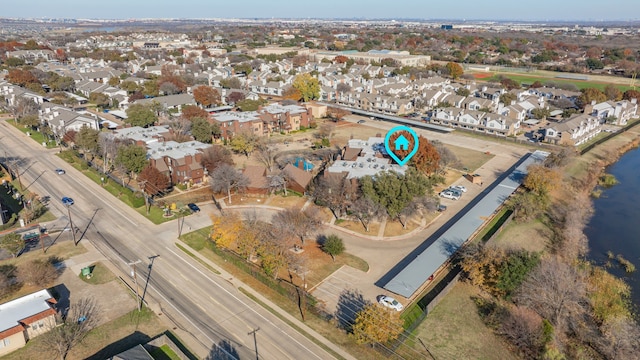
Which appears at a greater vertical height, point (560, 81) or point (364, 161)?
point (364, 161)

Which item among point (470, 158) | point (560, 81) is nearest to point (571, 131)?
point (470, 158)

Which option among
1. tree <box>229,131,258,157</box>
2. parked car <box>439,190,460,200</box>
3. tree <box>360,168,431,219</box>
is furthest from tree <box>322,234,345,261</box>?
tree <box>229,131,258,157</box>

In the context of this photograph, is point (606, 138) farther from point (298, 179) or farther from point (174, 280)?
point (174, 280)

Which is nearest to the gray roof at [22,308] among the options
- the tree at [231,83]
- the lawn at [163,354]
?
the lawn at [163,354]

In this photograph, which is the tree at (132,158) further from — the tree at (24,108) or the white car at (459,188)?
the tree at (24,108)

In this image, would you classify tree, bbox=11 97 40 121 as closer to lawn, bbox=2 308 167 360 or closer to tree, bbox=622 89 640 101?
lawn, bbox=2 308 167 360

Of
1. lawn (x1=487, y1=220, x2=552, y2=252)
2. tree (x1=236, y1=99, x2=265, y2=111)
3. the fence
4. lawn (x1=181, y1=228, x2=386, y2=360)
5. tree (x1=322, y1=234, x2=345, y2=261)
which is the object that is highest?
A: tree (x1=236, y1=99, x2=265, y2=111)

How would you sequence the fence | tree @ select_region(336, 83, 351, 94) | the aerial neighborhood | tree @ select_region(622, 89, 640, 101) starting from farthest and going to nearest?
tree @ select_region(336, 83, 351, 94) → tree @ select_region(622, 89, 640, 101) → the fence → the aerial neighborhood
